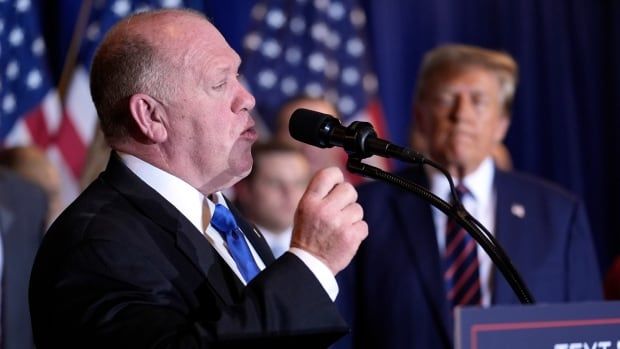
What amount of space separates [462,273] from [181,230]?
115 centimetres

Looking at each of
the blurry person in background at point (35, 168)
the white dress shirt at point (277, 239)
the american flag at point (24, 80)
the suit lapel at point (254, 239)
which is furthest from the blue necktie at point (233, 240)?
the american flag at point (24, 80)

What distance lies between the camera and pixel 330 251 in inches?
59.7

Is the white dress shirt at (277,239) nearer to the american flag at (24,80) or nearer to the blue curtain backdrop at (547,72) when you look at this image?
the american flag at (24,80)

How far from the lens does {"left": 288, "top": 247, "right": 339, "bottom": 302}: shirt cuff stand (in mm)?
1515

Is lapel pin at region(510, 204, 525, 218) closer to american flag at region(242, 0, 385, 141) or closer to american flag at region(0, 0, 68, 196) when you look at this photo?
american flag at region(242, 0, 385, 141)

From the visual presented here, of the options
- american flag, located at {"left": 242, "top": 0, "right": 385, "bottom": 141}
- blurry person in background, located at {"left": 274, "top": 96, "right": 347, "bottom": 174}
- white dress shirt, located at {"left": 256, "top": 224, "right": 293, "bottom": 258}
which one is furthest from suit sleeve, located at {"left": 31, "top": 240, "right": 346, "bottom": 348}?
american flag, located at {"left": 242, "top": 0, "right": 385, "bottom": 141}

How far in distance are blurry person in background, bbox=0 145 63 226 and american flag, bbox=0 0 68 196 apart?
41cm

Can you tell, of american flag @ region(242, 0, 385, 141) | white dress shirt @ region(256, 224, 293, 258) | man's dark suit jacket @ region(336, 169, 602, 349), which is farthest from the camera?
american flag @ region(242, 0, 385, 141)

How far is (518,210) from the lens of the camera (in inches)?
106

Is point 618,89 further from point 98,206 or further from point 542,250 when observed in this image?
point 98,206

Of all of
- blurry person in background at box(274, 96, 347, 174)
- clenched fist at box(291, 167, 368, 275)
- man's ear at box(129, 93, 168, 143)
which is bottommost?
clenched fist at box(291, 167, 368, 275)

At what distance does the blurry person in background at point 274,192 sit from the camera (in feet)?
11.7

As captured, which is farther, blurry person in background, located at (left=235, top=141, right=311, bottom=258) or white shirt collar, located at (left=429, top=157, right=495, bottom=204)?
blurry person in background, located at (left=235, top=141, right=311, bottom=258)

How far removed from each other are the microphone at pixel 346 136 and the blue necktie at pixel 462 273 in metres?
1.04
